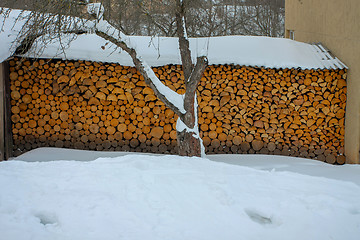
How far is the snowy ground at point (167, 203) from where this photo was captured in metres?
1.99

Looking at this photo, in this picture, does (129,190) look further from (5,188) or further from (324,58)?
(324,58)

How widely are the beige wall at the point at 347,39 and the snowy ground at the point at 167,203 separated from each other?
2954 millimetres

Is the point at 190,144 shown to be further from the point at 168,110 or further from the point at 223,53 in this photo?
the point at 223,53

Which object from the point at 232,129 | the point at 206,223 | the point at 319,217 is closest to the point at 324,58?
the point at 232,129

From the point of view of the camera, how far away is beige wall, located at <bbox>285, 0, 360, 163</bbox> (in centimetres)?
531

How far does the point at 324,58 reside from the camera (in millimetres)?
5766

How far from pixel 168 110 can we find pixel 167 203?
3627 mm

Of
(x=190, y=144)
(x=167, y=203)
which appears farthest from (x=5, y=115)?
(x=167, y=203)

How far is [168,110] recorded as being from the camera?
19.1 ft

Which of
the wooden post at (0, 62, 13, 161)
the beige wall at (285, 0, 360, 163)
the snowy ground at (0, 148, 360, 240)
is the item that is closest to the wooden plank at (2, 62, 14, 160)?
the wooden post at (0, 62, 13, 161)

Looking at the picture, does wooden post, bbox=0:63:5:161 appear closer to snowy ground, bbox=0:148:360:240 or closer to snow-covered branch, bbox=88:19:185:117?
snow-covered branch, bbox=88:19:185:117

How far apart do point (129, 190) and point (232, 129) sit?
367 centimetres

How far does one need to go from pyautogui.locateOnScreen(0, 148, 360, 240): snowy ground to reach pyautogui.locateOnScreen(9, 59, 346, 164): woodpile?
2.88 metres

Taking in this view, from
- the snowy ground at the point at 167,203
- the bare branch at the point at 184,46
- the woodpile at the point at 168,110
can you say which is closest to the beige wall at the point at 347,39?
the woodpile at the point at 168,110
